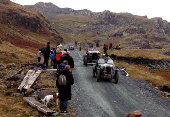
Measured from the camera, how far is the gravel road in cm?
907

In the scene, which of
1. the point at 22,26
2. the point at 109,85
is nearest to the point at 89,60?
the point at 109,85

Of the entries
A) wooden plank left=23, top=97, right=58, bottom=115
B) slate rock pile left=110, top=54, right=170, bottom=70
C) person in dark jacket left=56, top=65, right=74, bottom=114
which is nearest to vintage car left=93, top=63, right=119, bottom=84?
person in dark jacket left=56, top=65, right=74, bottom=114

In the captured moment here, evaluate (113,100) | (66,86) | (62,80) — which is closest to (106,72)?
(113,100)

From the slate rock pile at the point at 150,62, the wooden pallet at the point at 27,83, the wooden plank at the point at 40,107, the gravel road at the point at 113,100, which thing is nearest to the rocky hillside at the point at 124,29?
the slate rock pile at the point at 150,62

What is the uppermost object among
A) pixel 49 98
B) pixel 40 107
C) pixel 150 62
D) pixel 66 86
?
pixel 66 86

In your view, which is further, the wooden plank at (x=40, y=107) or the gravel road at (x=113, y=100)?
the gravel road at (x=113, y=100)

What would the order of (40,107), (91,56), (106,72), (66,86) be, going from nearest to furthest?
(66,86) < (40,107) < (106,72) < (91,56)

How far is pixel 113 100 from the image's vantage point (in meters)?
10.8

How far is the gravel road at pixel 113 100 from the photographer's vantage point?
9070 mm

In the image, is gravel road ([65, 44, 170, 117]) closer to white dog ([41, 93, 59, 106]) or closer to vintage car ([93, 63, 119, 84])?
vintage car ([93, 63, 119, 84])

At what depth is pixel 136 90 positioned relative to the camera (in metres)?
13.6

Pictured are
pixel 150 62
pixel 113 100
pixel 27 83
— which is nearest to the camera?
pixel 113 100

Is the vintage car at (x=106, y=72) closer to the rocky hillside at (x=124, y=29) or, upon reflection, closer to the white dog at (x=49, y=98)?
the white dog at (x=49, y=98)

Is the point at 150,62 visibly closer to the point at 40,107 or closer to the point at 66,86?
the point at 66,86
